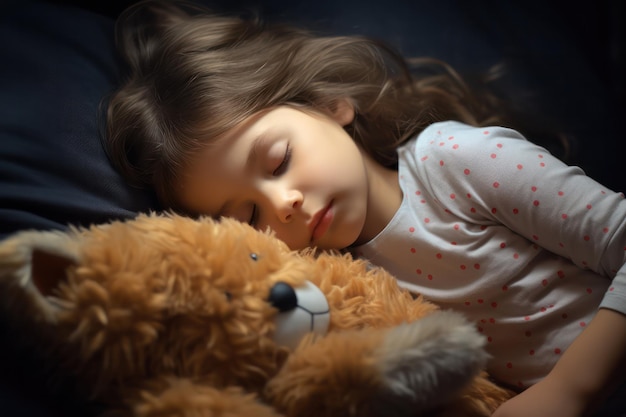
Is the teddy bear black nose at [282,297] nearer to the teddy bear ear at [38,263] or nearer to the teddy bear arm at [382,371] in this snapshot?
the teddy bear arm at [382,371]

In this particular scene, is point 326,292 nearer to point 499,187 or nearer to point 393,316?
point 393,316

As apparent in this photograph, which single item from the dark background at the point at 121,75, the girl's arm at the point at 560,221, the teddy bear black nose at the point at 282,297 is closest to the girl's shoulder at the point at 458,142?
the girl's arm at the point at 560,221

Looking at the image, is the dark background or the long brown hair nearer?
the dark background

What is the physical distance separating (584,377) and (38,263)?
0.69 m

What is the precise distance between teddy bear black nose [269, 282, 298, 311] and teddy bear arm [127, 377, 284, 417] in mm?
92

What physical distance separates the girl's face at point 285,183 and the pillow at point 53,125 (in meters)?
0.12

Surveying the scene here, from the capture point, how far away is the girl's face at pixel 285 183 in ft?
2.92

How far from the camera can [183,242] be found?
0.62 metres

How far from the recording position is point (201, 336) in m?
0.58

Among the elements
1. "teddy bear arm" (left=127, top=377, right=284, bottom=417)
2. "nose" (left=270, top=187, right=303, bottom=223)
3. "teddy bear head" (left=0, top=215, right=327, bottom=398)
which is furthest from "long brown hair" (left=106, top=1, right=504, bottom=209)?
"teddy bear arm" (left=127, top=377, right=284, bottom=417)

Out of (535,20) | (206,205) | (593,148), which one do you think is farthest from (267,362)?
(535,20)

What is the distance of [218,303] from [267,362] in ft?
0.27

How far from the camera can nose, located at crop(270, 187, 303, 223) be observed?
0.87 meters

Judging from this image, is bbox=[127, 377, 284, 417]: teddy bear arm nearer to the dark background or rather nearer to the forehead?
the dark background
